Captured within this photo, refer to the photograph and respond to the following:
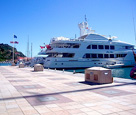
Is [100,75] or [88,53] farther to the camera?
[88,53]

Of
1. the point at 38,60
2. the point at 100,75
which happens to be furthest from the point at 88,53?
the point at 100,75

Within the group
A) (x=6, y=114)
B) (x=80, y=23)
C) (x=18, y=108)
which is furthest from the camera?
(x=80, y=23)

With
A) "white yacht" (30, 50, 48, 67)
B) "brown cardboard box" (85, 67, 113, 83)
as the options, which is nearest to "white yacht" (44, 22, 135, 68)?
"white yacht" (30, 50, 48, 67)

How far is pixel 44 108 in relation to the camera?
4.73 meters

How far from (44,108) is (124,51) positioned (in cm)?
4024

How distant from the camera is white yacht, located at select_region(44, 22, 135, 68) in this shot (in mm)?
34688

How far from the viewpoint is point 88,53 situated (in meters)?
37.1

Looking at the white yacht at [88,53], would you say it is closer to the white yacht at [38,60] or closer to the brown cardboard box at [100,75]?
the white yacht at [38,60]

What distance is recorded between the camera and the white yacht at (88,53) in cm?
3469

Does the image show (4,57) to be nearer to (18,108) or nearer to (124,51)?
(124,51)

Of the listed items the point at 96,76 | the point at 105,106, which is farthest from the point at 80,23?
the point at 105,106

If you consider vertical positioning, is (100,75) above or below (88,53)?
below

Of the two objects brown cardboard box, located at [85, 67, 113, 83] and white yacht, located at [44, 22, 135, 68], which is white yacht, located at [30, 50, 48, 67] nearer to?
white yacht, located at [44, 22, 135, 68]

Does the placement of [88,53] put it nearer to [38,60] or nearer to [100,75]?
[38,60]
